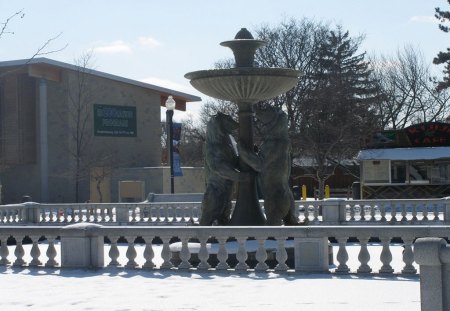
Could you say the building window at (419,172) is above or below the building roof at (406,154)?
below

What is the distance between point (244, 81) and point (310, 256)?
4742mm

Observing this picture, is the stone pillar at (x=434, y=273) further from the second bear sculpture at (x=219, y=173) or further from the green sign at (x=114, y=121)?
the green sign at (x=114, y=121)

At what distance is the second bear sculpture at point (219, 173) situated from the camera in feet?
53.3

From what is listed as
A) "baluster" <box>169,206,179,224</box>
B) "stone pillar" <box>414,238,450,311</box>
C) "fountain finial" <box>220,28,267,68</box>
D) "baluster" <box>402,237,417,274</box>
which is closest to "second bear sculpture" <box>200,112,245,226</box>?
"fountain finial" <box>220,28,267,68</box>

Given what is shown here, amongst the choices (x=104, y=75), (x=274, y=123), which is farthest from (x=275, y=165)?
(x=104, y=75)

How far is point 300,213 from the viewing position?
25641 mm

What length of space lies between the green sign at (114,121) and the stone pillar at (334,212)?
2760 centimetres

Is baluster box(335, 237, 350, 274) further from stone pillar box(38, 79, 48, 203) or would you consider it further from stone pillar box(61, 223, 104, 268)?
stone pillar box(38, 79, 48, 203)

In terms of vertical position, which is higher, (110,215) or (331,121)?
(331,121)

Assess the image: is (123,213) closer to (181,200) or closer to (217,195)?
(181,200)

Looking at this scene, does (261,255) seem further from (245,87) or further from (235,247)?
(245,87)

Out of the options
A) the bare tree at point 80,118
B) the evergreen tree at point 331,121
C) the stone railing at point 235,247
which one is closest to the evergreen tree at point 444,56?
the evergreen tree at point 331,121

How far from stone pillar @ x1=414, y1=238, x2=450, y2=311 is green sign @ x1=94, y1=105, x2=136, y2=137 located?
1637 inches

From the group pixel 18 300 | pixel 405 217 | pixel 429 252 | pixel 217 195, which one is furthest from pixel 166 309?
pixel 405 217
